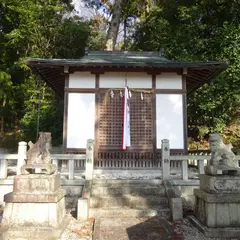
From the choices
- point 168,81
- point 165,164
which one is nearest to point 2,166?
point 165,164

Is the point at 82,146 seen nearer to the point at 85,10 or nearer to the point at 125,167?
the point at 125,167

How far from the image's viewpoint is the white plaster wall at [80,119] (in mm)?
9461

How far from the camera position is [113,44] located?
18.8 m

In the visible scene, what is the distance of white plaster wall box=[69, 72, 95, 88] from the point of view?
9.80 meters

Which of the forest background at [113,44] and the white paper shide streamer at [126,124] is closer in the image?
the white paper shide streamer at [126,124]

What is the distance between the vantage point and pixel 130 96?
977 cm

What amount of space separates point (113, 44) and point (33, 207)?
52.1ft

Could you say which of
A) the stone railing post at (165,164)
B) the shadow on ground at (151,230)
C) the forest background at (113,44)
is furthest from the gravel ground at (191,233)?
the forest background at (113,44)

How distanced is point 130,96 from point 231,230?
6.15 meters

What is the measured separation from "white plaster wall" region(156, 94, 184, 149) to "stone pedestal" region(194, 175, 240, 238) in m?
4.74

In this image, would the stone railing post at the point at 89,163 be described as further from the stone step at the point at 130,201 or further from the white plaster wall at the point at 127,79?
the white plaster wall at the point at 127,79

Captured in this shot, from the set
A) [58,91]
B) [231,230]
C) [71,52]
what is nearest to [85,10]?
[71,52]

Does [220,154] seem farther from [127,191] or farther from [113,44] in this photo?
[113,44]

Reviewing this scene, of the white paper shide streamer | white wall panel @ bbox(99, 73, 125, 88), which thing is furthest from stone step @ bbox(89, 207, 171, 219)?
white wall panel @ bbox(99, 73, 125, 88)
